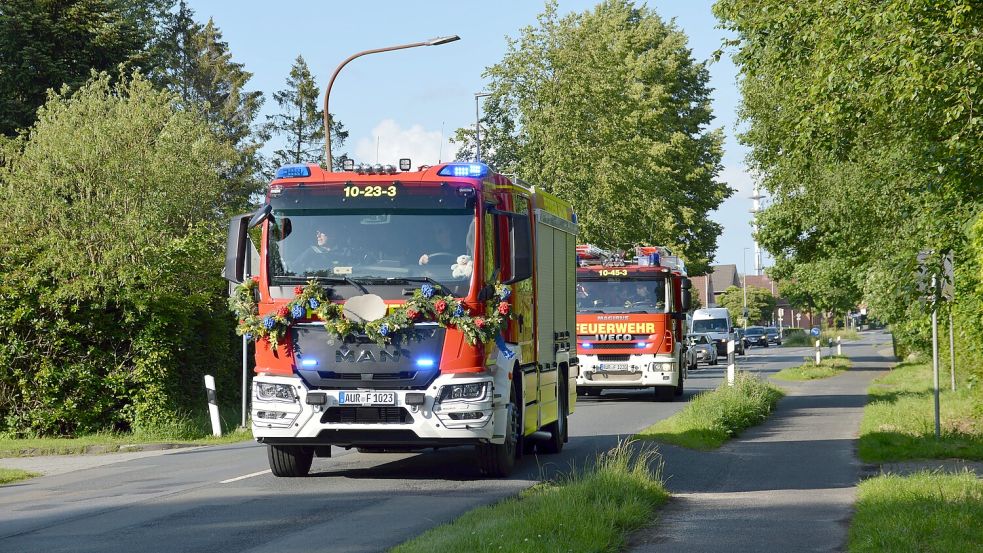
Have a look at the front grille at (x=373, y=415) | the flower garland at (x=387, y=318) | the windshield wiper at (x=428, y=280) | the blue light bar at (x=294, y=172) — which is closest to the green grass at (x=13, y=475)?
the flower garland at (x=387, y=318)

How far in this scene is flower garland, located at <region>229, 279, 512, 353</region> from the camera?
38.7ft

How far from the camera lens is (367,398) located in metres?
11.9

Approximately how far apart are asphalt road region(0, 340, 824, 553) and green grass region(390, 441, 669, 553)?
488 mm

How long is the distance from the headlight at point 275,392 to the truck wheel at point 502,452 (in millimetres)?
1986

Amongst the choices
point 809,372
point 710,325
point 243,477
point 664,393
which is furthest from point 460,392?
point 710,325

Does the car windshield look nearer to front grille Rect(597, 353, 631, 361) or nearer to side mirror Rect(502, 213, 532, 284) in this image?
front grille Rect(597, 353, 631, 361)

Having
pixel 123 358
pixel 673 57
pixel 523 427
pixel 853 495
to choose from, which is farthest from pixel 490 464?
pixel 673 57

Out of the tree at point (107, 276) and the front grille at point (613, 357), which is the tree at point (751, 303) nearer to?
the front grille at point (613, 357)

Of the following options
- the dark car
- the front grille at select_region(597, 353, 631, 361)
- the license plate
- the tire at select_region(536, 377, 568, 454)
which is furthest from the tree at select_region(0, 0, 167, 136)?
the dark car

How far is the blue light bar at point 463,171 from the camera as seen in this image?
12.6 meters

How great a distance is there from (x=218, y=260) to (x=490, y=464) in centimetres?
1261

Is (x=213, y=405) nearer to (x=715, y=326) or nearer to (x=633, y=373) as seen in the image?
(x=633, y=373)

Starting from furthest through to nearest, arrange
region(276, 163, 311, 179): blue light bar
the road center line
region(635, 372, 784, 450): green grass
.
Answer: region(635, 372, 784, 450): green grass
the road center line
region(276, 163, 311, 179): blue light bar

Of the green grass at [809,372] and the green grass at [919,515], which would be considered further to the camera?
the green grass at [809,372]
